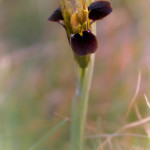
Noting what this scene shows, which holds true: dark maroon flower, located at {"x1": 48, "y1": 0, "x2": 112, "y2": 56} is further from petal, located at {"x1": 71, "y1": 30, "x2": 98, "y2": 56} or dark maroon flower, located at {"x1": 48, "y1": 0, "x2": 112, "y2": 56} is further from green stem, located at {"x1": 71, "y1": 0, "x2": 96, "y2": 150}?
green stem, located at {"x1": 71, "y1": 0, "x2": 96, "y2": 150}

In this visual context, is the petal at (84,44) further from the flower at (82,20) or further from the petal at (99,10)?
the petal at (99,10)

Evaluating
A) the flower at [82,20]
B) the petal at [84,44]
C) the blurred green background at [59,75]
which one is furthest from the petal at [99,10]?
the blurred green background at [59,75]

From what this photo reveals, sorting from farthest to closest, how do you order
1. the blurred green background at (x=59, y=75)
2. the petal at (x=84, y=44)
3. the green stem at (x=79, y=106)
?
the blurred green background at (x=59, y=75)
the green stem at (x=79, y=106)
the petal at (x=84, y=44)

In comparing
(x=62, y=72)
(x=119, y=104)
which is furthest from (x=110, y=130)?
(x=62, y=72)

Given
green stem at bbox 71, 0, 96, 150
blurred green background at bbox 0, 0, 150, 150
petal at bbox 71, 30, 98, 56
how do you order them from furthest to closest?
blurred green background at bbox 0, 0, 150, 150
green stem at bbox 71, 0, 96, 150
petal at bbox 71, 30, 98, 56

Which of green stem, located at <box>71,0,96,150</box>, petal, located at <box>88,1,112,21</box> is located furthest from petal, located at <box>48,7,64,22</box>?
green stem, located at <box>71,0,96,150</box>

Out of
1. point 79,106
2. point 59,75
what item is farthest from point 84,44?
point 59,75

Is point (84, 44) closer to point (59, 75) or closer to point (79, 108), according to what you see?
point (79, 108)

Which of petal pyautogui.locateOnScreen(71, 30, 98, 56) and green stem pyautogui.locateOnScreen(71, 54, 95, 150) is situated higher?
petal pyautogui.locateOnScreen(71, 30, 98, 56)
